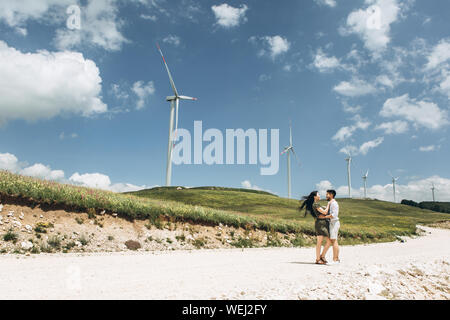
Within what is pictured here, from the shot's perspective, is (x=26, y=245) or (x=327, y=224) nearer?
(x=327, y=224)

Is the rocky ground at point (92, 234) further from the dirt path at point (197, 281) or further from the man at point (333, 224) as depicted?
the man at point (333, 224)

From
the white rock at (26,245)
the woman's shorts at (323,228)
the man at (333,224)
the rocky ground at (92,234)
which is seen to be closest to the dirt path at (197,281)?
the man at (333,224)

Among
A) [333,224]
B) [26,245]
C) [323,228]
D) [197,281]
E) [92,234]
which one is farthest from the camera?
[92,234]

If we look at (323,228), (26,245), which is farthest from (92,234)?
(323,228)

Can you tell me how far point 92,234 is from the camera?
16562mm

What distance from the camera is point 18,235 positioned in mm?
14625

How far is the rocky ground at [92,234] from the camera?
48.1ft

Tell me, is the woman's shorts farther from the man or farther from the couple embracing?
the man

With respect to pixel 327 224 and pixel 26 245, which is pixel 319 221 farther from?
pixel 26 245

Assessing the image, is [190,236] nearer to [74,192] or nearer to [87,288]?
[74,192]

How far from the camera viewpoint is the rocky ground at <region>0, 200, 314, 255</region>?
14.7 meters

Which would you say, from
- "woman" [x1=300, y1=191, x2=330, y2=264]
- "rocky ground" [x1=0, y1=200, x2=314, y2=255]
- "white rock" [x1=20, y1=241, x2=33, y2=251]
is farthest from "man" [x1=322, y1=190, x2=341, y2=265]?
"white rock" [x1=20, y1=241, x2=33, y2=251]
